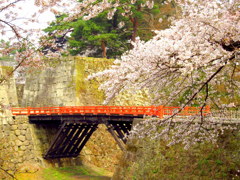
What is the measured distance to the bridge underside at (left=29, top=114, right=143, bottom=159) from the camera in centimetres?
1973

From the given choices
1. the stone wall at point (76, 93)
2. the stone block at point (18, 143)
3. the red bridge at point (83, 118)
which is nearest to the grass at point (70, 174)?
the red bridge at point (83, 118)

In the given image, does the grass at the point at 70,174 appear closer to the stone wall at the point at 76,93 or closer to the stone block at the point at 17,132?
the stone wall at the point at 76,93

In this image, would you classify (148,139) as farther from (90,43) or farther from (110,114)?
(90,43)

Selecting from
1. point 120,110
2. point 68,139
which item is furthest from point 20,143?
point 120,110

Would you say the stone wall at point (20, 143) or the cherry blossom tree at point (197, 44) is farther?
the stone wall at point (20, 143)

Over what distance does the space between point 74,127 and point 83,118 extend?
244 centimetres

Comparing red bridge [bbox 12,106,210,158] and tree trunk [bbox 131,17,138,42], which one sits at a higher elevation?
tree trunk [bbox 131,17,138,42]

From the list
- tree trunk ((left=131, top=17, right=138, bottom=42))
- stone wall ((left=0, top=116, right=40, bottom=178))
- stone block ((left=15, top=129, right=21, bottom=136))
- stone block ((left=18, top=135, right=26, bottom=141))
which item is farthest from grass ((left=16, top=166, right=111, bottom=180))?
tree trunk ((left=131, top=17, right=138, bottom=42))

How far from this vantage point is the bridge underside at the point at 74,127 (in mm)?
19734

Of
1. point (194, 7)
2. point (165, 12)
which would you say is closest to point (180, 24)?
point (194, 7)

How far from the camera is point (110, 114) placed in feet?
63.2

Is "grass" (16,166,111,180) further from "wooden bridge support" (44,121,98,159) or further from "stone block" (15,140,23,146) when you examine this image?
"stone block" (15,140,23,146)

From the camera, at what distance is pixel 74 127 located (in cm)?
2333

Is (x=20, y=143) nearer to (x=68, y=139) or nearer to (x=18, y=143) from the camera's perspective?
(x=18, y=143)
